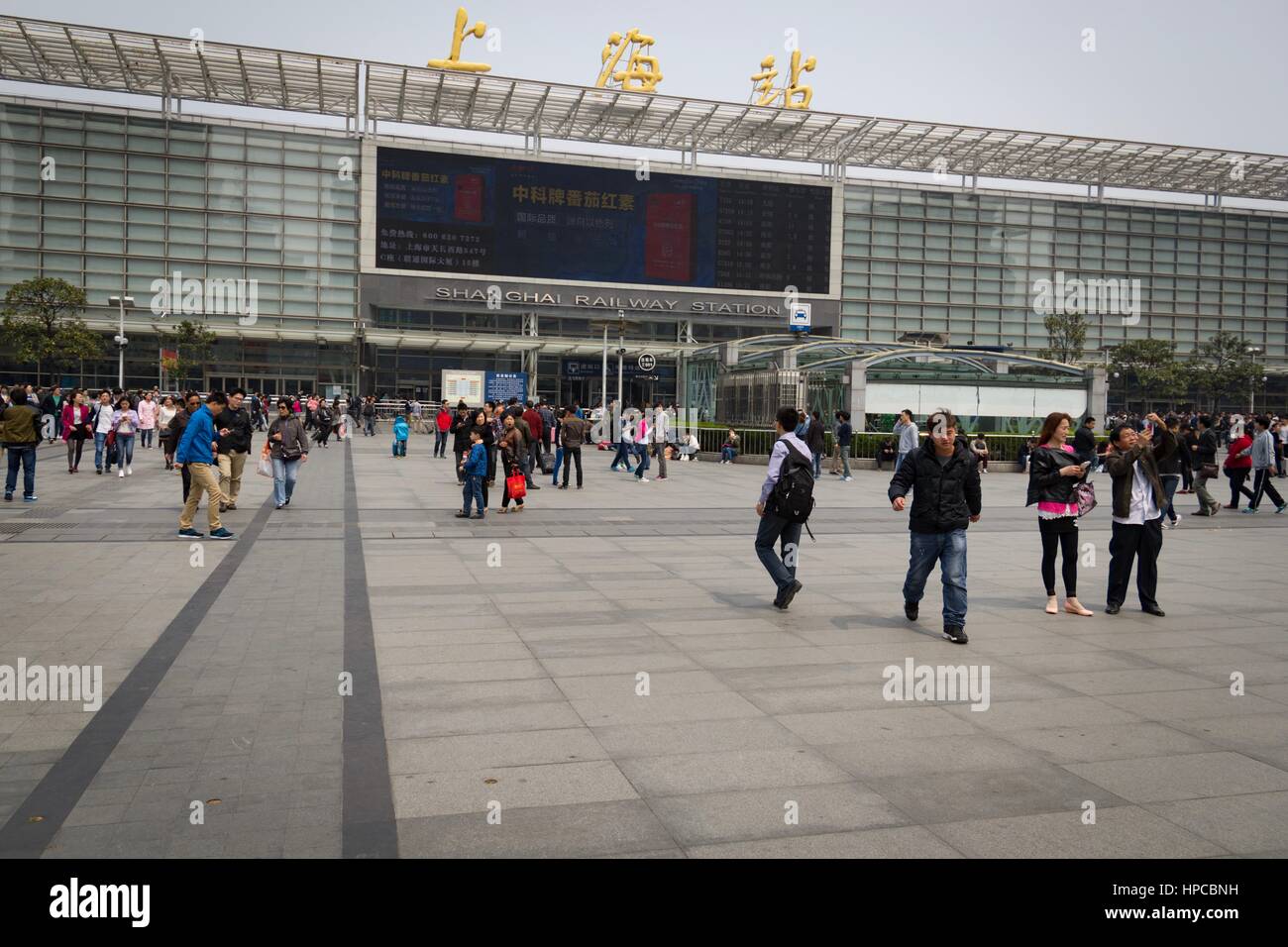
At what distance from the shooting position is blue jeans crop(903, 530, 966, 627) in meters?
8.34

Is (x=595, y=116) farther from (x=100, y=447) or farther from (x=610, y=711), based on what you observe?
(x=610, y=711)

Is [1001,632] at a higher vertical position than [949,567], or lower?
lower

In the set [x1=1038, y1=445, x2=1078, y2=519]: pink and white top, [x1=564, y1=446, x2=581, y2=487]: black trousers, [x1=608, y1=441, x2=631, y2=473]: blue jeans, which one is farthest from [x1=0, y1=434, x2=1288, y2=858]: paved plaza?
[x1=608, y1=441, x2=631, y2=473]: blue jeans

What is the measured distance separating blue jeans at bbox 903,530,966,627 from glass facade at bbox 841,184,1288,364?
195ft

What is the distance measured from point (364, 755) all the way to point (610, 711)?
4.80ft

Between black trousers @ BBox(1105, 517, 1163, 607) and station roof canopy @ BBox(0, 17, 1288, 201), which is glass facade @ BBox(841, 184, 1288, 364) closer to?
station roof canopy @ BBox(0, 17, 1288, 201)

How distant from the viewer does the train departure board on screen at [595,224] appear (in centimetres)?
5528

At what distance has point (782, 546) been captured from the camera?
381 inches

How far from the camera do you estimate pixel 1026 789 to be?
5.05 m

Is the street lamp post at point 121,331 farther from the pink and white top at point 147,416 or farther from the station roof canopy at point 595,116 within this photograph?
the pink and white top at point 147,416

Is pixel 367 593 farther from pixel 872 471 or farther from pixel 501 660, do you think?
pixel 872 471
